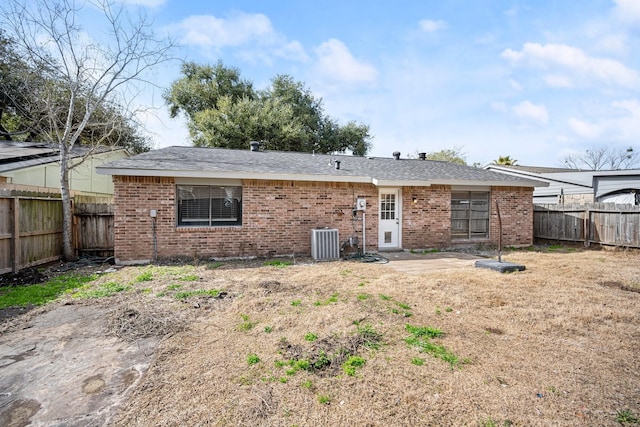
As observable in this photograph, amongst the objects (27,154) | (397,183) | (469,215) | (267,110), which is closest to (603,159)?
(469,215)

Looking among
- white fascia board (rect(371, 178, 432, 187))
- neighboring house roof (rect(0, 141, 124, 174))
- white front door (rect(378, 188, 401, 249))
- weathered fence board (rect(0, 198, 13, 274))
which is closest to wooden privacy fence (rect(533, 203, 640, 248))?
white fascia board (rect(371, 178, 432, 187))

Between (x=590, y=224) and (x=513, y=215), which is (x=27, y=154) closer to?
(x=513, y=215)

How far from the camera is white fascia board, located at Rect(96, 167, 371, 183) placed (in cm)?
777

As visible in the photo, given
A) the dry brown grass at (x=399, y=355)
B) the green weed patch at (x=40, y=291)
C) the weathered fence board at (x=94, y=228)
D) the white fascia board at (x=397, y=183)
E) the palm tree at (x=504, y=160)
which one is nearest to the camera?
the dry brown grass at (x=399, y=355)

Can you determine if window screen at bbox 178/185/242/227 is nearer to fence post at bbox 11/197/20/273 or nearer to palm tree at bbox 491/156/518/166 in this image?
fence post at bbox 11/197/20/273

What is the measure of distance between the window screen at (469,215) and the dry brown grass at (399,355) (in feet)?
15.9

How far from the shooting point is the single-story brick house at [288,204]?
8195mm

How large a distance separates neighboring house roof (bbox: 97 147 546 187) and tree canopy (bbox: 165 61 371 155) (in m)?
10.7

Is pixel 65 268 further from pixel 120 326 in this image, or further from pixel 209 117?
pixel 209 117

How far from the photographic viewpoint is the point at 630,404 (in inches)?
99.7

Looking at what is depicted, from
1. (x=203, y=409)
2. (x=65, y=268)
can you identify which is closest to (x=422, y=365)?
(x=203, y=409)

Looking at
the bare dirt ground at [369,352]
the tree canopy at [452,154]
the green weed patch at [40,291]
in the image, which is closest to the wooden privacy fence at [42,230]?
the green weed patch at [40,291]

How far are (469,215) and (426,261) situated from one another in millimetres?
3718

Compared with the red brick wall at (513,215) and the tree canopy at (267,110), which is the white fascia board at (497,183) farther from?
the tree canopy at (267,110)
